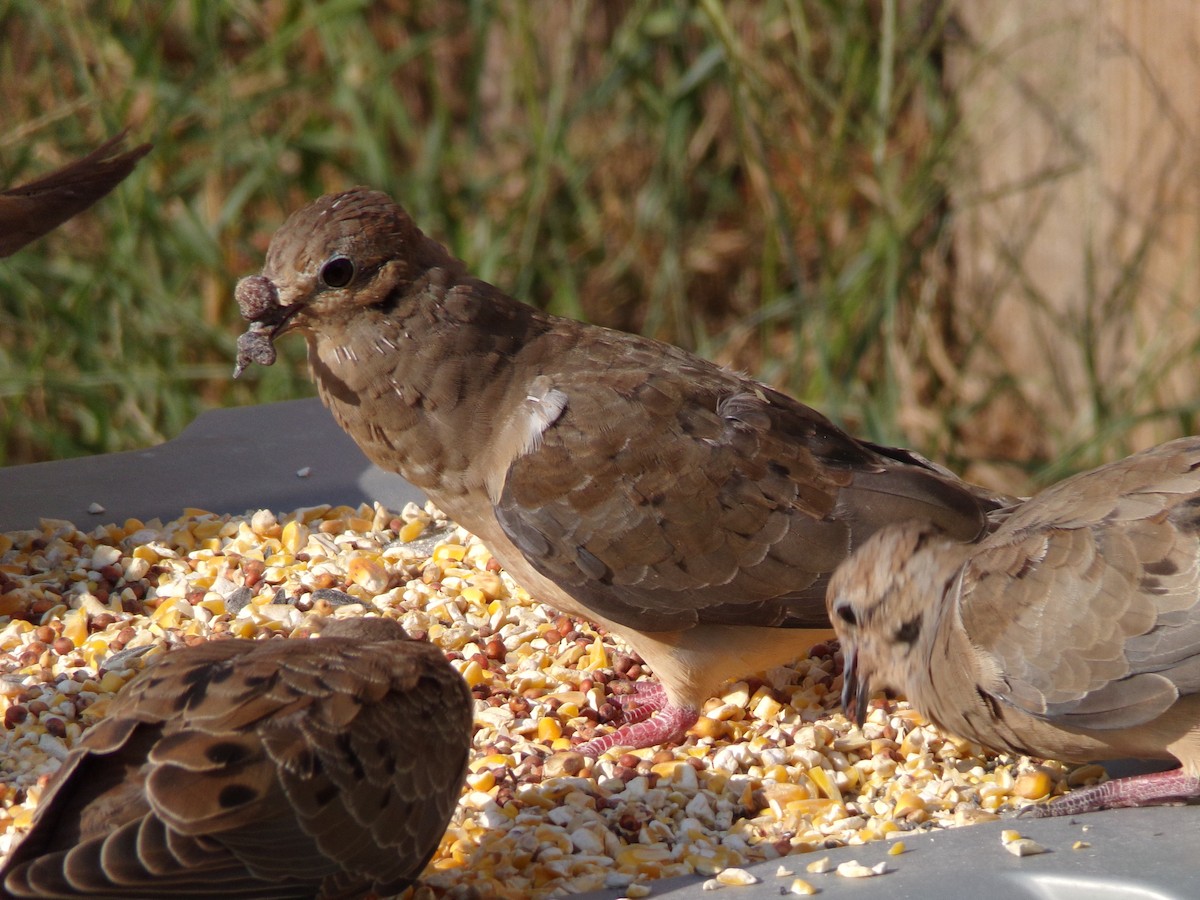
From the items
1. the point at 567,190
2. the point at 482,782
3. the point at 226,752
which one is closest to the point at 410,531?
the point at 482,782

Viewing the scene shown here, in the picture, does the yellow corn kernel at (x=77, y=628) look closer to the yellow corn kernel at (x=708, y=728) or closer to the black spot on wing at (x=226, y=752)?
the black spot on wing at (x=226, y=752)

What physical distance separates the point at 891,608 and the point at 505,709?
82 cm

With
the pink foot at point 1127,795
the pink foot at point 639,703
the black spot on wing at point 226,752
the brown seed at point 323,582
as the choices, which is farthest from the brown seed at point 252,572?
the pink foot at point 1127,795

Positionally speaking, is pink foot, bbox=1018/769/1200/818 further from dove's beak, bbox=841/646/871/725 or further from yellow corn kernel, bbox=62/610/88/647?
yellow corn kernel, bbox=62/610/88/647

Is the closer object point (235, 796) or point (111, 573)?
point (235, 796)

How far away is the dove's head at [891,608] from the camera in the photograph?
297 centimetres

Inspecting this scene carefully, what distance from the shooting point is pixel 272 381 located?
5.89 m

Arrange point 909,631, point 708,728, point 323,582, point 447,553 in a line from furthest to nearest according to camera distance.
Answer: point 447,553 → point 323,582 → point 708,728 → point 909,631

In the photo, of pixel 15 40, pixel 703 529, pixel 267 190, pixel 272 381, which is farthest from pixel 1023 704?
pixel 15 40

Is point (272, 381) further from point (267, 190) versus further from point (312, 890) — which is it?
point (312, 890)

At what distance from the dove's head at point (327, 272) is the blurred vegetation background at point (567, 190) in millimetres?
2053

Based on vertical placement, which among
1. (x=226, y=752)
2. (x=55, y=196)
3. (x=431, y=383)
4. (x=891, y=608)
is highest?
(x=55, y=196)

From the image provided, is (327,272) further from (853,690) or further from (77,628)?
(853,690)

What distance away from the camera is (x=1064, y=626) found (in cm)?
277
